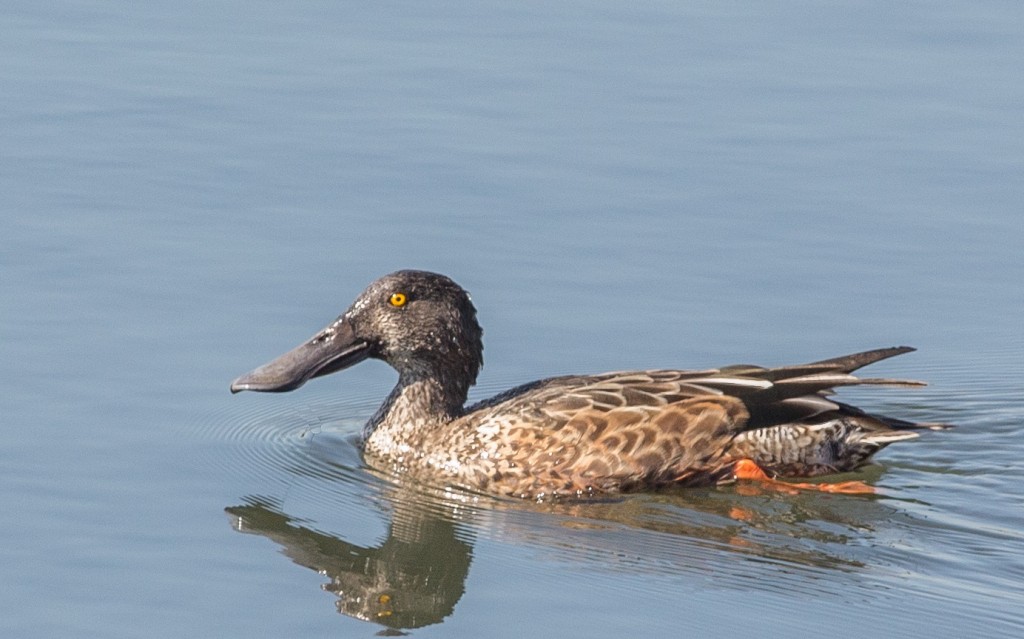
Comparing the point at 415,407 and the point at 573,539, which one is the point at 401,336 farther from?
the point at 573,539

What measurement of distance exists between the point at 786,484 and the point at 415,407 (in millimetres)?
2499

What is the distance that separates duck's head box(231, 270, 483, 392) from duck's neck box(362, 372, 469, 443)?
37 mm

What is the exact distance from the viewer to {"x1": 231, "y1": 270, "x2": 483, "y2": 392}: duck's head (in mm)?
12719

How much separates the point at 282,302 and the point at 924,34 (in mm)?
8203

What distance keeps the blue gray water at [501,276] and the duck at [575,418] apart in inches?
10.7

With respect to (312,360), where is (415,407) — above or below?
below

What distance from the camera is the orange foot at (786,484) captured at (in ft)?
39.9

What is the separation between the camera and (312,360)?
41.7 feet

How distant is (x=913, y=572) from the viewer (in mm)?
10562

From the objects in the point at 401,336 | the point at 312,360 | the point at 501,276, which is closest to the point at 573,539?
the point at 401,336

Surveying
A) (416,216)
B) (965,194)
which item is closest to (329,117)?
(416,216)

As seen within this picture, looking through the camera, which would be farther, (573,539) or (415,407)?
(415,407)

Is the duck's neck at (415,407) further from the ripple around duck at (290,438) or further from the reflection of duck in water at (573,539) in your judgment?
the reflection of duck in water at (573,539)

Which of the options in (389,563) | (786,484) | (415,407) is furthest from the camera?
(415,407)
